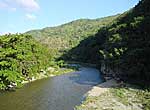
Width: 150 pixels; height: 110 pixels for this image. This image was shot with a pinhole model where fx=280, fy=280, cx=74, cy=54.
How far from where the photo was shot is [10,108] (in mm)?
46469

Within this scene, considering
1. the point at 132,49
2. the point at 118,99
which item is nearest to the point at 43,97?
the point at 118,99

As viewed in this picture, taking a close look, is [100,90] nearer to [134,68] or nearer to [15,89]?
[134,68]

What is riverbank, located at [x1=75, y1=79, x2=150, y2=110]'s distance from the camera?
4488 cm

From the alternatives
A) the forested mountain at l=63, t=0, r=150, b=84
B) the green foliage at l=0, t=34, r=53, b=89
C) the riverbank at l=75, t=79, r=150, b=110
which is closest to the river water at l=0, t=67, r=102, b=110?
the riverbank at l=75, t=79, r=150, b=110

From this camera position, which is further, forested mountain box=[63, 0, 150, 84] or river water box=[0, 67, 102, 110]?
forested mountain box=[63, 0, 150, 84]

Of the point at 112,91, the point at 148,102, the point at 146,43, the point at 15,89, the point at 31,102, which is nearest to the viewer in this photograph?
the point at 148,102

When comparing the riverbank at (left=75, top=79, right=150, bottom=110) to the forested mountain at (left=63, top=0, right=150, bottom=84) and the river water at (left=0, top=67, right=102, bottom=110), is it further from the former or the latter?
the forested mountain at (left=63, top=0, right=150, bottom=84)

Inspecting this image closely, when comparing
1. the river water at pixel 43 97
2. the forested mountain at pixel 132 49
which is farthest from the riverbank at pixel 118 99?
the forested mountain at pixel 132 49

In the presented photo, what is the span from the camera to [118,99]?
5019 centimetres

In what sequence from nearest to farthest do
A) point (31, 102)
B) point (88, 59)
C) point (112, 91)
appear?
point (31, 102), point (112, 91), point (88, 59)

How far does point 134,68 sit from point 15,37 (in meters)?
30.4

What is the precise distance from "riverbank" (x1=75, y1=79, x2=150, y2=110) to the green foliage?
18.0m

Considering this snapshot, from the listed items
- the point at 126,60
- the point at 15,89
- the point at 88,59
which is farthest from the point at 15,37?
the point at 88,59

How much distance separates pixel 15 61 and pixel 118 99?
26715mm
